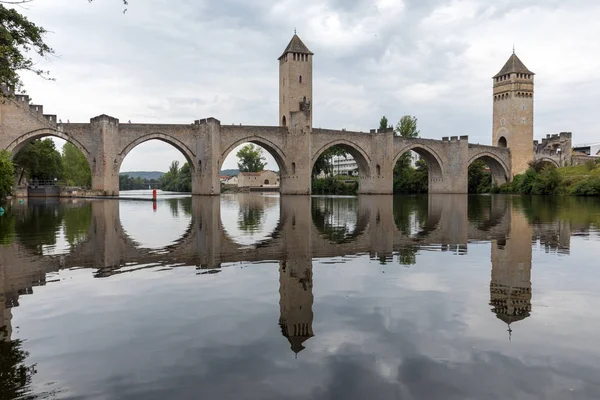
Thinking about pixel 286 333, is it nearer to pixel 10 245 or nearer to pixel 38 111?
pixel 10 245

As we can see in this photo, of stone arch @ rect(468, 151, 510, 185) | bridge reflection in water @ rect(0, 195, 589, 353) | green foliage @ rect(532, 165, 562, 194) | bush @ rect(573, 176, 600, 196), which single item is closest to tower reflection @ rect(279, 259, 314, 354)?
bridge reflection in water @ rect(0, 195, 589, 353)

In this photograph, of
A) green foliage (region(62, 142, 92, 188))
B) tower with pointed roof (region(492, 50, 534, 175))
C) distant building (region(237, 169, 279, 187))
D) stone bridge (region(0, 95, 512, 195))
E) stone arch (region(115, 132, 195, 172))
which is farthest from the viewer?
distant building (region(237, 169, 279, 187))

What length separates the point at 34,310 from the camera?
20.2 feet

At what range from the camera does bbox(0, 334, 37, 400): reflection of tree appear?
382cm

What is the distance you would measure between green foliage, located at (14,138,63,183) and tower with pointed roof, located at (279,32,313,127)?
81.4ft

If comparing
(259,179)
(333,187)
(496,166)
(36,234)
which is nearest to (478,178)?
(496,166)

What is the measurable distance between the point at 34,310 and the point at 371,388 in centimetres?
448

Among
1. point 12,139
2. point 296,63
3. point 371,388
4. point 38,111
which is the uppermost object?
point 296,63

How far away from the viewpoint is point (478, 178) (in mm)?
68375

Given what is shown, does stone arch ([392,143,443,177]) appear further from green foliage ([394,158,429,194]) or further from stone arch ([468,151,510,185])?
stone arch ([468,151,510,185])

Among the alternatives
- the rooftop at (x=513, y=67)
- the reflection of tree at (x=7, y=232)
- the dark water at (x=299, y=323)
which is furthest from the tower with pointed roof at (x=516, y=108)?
the reflection of tree at (x=7, y=232)

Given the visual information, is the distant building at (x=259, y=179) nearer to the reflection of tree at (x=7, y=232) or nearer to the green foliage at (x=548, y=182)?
the green foliage at (x=548, y=182)

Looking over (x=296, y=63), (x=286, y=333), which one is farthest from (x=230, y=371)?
(x=296, y=63)

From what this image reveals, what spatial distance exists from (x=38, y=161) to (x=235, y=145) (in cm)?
2285
